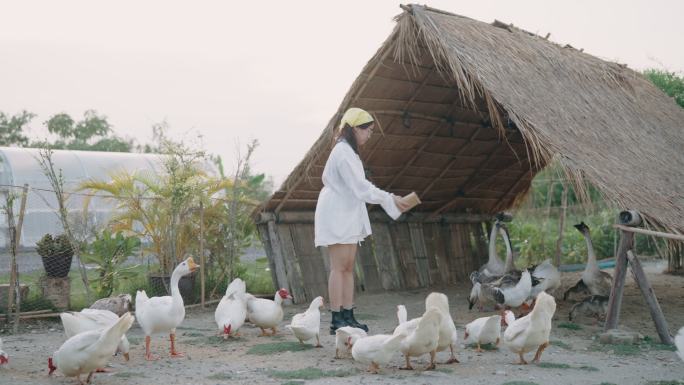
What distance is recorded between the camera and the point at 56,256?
790cm

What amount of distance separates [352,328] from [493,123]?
4034mm

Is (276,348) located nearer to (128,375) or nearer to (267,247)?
(128,375)

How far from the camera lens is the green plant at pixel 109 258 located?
8227mm

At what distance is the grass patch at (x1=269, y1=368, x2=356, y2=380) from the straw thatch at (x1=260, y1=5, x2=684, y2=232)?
261 centimetres

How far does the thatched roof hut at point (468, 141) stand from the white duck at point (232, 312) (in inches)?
92.0

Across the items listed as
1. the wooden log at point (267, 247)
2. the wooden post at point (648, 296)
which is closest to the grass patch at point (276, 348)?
the wooden post at point (648, 296)

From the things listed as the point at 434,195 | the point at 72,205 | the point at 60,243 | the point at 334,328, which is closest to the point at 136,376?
the point at 334,328

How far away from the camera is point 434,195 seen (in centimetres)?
1073

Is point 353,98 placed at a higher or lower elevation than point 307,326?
higher

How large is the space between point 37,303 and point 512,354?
463 centimetres

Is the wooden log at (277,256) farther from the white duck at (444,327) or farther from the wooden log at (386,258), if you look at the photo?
the white duck at (444,327)

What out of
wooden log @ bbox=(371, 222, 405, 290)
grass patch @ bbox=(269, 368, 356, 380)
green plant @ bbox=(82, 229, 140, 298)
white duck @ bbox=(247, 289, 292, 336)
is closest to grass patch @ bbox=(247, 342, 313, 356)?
white duck @ bbox=(247, 289, 292, 336)

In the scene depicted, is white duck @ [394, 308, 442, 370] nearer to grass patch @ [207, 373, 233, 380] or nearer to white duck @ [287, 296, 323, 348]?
white duck @ [287, 296, 323, 348]

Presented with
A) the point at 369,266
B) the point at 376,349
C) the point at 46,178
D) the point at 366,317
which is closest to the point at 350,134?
the point at 376,349
